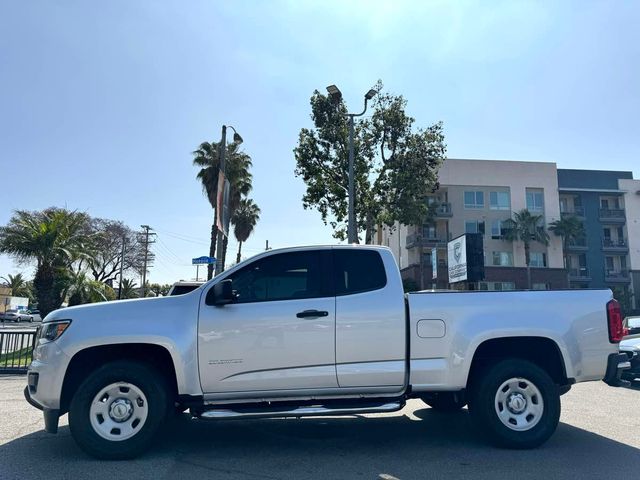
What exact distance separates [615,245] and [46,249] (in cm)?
5914

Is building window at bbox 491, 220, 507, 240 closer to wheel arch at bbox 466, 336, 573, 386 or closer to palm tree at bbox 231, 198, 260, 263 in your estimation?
palm tree at bbox 231, 198, 260, 263

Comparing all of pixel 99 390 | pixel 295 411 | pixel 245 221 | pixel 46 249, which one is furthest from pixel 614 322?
pixel 245 221

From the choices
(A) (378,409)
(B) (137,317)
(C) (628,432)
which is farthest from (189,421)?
(C) (628,432)

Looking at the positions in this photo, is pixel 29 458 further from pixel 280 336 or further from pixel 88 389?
pixel 280 336

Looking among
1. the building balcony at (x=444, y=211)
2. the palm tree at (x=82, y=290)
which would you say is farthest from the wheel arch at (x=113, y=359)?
the building balcony at (x=444, y=211)

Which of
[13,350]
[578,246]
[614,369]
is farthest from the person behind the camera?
[578,246]

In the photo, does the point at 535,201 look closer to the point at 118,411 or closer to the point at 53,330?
the point at 118,411

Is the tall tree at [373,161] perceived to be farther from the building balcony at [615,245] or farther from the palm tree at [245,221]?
the building balcony at [615,245]

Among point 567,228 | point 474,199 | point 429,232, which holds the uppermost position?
point 474,199

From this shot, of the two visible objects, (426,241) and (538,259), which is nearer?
(426,241)

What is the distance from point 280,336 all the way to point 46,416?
2.45 meters

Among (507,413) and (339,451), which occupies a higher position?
(507,413)

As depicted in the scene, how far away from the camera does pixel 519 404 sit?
216 inches

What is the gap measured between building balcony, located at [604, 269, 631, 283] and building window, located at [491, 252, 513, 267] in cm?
1447
